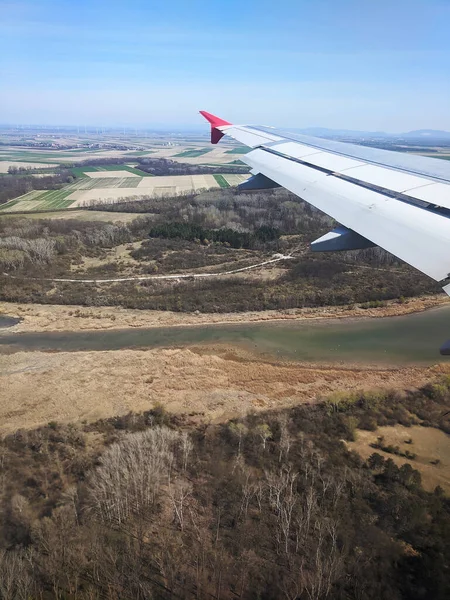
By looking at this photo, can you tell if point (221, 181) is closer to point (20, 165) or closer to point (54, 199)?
point (54, 199)

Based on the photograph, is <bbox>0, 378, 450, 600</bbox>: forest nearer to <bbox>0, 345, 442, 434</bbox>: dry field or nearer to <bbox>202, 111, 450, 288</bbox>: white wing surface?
<bbox>0, 345, 442, 434</bbox>: dry field

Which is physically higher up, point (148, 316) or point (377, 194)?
point (377, 194)

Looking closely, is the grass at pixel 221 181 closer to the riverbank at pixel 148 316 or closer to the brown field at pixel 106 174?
the brown field at pixel 106 174

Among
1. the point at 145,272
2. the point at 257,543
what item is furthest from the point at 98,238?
the point at 257,543

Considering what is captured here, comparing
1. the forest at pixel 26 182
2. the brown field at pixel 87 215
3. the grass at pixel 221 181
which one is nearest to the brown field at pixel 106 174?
the forest at pixel 26 182

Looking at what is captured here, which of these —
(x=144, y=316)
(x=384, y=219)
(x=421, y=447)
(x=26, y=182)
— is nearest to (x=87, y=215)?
(x=26, y=182)

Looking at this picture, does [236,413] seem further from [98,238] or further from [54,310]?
[98,238]
